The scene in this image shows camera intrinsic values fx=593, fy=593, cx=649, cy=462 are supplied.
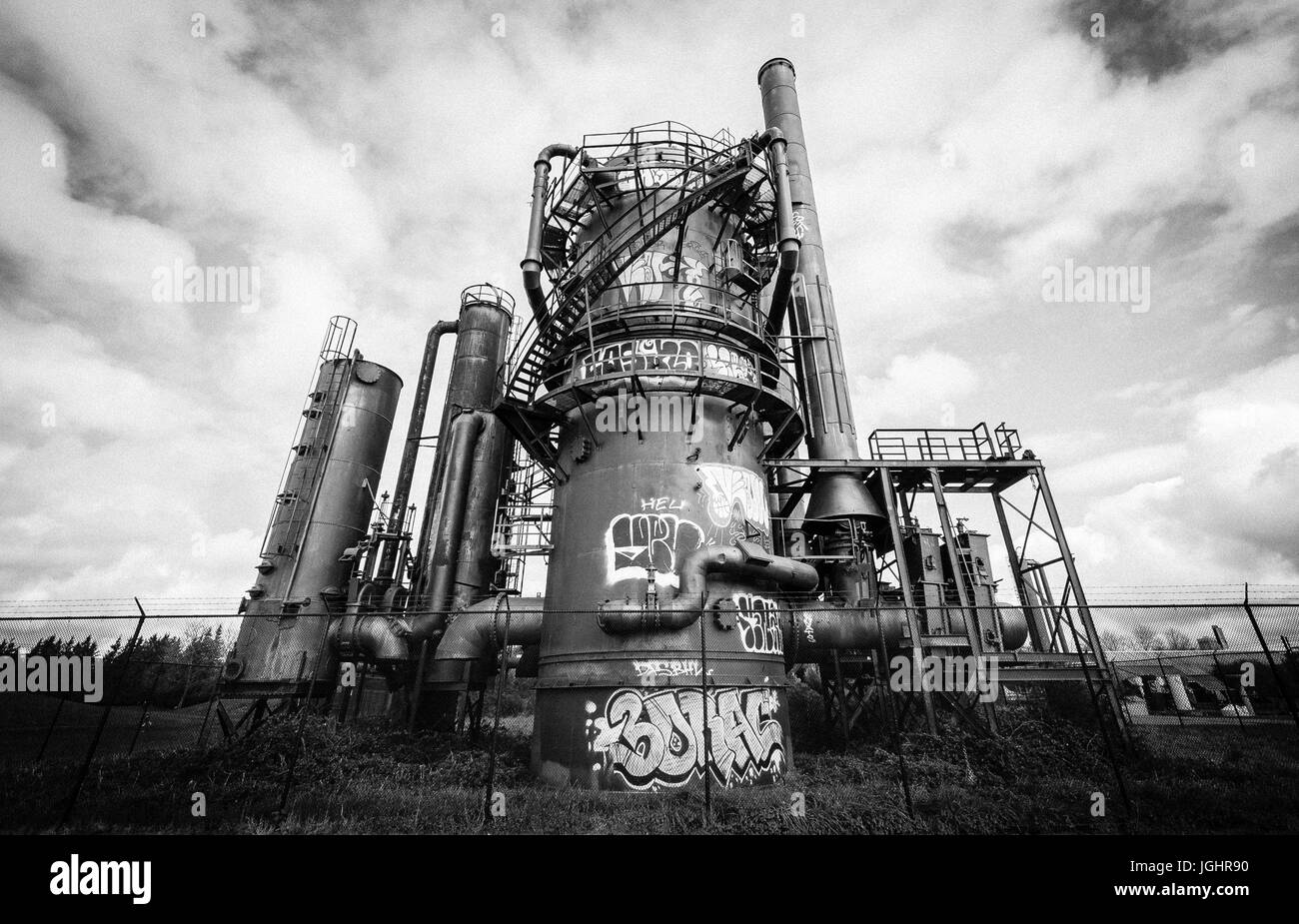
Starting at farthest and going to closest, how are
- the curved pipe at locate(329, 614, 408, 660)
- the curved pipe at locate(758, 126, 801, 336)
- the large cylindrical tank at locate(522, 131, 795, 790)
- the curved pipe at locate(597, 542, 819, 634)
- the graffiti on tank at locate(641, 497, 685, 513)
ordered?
the curved pipe at locate(329, 614, 408, 660), the curved pipe at locate(758, 126, 801, 336), the graffiti on tank at locate(641, 497, 685, 513), the curved pipe at locate(597, 542, 819, 634), the large cylindrical tank at locate(522, 131, 795, 790)

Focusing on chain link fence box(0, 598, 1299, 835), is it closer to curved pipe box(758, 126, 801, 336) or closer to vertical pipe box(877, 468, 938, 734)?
vertical pipe box(877, 468, 938, 734)

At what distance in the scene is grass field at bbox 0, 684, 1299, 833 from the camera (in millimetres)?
9398

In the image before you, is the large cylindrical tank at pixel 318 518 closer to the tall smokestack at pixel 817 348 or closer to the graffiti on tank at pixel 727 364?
the graffiti on tank at pixel 727 364

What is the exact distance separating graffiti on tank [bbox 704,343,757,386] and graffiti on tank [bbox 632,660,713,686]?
7.87 metres

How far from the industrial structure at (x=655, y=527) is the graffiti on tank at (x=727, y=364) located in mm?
134

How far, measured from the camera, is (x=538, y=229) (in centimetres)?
1934

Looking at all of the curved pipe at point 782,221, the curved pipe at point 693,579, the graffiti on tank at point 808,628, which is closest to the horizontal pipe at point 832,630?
the graffiti on tank at point 808,628

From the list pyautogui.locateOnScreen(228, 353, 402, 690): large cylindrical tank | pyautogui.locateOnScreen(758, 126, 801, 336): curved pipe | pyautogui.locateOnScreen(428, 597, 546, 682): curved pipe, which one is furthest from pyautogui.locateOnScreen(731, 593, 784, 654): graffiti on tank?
pyautogui.locateOnScreen(228, 353, 402, 690): large cylindrical tank

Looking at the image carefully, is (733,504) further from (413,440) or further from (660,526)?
(413,440)

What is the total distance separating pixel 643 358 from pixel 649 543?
548 cm

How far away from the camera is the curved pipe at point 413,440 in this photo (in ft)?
80.4

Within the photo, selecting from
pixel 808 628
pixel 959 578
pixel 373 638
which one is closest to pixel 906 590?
pixel 959 578

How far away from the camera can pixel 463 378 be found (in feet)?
88.9
